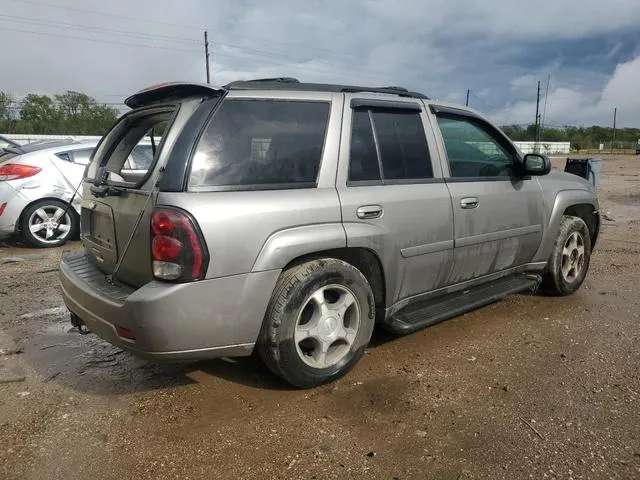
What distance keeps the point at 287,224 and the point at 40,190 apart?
623cm

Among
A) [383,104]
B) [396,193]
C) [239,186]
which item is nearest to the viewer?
[239,186]

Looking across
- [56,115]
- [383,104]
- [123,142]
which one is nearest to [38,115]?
[56,115]

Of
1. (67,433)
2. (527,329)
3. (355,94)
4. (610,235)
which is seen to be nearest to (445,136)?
(355,94)

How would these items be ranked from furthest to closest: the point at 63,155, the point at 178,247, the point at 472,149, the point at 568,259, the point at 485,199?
the point at 63,155 < the point at 568,259 < the point at 472,149 < the point at 485,199 < the point at 178,247

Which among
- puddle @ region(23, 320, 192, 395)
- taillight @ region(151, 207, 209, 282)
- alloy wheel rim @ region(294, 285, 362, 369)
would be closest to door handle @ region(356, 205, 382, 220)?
alloy wheel rim @ region(294, 285, 362, 369)

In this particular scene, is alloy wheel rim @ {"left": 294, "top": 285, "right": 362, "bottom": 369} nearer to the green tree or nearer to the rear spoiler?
the rear spoiler

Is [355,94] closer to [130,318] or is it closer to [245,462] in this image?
[130,318]

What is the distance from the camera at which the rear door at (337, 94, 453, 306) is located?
Result: 131 inches

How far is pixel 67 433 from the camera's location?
286 centimetres

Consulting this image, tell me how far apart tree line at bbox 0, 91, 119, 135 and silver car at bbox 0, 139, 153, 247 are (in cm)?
4048

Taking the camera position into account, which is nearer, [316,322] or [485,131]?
[316,322]

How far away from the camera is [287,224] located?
2965mm

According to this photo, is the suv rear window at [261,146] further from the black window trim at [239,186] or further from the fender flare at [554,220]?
the fender flare at [554,220]

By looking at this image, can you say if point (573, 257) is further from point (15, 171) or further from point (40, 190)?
point (15, 171)
